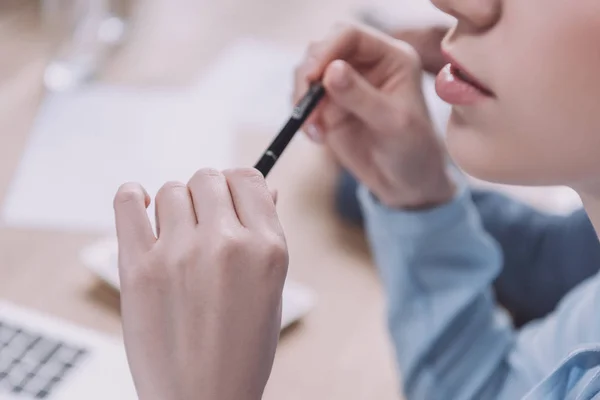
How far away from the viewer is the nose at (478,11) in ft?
1.39

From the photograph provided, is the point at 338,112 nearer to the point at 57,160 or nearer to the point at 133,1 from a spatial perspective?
the point at 57,160

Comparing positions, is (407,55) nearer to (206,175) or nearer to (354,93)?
(354,93)

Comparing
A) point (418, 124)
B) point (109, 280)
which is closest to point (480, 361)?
point (418, 124)

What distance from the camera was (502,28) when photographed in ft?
1.38

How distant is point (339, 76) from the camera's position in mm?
608

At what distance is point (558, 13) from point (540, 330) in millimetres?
318

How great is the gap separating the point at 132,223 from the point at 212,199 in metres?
0.04

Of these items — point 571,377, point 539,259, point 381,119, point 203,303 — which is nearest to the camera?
point 203,303

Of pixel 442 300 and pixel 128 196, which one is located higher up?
pixel 128 196

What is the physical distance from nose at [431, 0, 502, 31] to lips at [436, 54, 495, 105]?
0.03 metres

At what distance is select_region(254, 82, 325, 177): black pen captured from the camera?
0.51 m

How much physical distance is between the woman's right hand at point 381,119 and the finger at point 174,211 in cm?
22

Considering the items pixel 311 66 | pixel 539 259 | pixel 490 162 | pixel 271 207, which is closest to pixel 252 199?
pixel 271 207

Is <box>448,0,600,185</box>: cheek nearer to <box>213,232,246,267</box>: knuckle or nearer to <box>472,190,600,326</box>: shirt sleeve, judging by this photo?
<box>213,232,246,267</box>: knuckle
